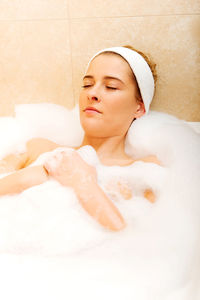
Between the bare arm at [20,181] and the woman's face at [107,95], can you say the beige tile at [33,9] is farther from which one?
the bare arm at [20,181]

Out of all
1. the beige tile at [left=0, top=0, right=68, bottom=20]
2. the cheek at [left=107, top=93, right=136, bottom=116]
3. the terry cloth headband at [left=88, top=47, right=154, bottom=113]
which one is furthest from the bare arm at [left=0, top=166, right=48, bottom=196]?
the beige tile at [left=0, top=0, right=68, bottom=20]

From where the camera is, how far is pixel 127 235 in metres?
0.91

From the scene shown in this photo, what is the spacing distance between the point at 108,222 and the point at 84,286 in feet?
0.67

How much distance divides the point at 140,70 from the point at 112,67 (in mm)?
127

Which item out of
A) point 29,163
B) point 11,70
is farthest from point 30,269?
point 11,70

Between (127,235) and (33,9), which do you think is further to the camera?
(33,9)

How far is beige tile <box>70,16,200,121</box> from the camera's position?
1.28 meters

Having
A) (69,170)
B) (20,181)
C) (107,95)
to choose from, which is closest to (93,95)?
(107,95)

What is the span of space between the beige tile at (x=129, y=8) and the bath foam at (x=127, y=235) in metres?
0.60

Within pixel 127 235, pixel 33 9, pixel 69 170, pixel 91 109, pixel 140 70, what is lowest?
pixel 127 235

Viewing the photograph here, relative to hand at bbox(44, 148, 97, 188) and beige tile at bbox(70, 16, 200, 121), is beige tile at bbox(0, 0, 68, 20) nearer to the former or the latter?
beige tile at bbox(70, 16, 200, 121)

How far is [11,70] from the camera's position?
1468 millimetres

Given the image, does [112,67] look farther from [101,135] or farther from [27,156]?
[27,156]

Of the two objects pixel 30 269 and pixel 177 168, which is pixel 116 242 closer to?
pixel 30 269
